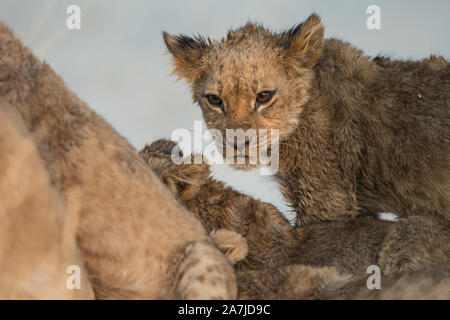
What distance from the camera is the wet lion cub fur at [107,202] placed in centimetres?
266

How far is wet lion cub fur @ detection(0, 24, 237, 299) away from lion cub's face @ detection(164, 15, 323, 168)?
7.34 ft

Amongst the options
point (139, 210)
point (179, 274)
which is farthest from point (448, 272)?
point (139, 210)

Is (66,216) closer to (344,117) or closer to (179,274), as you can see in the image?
(179,274)

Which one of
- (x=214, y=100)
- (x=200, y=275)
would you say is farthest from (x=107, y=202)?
(x=214, y=100)

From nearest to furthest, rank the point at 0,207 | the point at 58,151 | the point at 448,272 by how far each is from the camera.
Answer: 1. the point at 0,207
2. the point at 58,151
3. the point at 448,272

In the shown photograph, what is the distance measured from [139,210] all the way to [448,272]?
151cm

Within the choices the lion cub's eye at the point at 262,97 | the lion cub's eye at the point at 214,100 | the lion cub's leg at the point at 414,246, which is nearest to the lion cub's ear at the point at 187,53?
the lion cub's eye at the point at 214,100

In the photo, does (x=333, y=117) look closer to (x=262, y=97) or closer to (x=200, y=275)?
(x=262, y=97)

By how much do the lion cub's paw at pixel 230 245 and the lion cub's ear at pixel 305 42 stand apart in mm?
2700

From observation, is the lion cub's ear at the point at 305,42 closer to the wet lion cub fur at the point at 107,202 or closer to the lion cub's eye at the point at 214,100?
the lion cub's eye at the point at 214,100

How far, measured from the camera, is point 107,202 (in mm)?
2709

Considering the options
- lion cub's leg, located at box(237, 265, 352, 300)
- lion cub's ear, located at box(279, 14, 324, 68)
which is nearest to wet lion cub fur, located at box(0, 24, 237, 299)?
lion cub's leg, located at box(237, 265, 352, 300)

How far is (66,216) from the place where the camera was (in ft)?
7.57

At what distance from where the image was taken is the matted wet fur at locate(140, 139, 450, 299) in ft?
13.0
